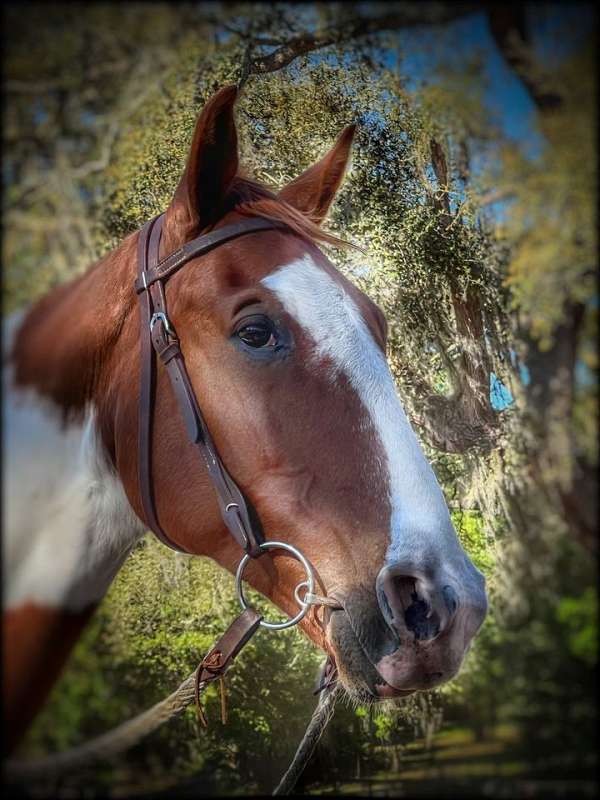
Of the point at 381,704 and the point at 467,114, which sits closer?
the point at 381,704

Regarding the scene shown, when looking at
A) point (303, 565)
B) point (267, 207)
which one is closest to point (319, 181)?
point (267, 207)

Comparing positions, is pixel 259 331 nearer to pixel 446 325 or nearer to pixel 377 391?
pixel 377 391

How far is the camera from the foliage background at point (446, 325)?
151cm

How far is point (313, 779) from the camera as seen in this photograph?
163 cm

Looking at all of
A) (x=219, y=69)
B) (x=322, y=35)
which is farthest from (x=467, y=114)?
(x=219, y=69)

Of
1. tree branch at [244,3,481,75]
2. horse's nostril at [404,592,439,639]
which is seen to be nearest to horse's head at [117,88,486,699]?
horse's nostril at [404,592,439,639]

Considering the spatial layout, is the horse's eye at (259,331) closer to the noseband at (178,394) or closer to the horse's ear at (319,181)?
the noseband at (178,394)

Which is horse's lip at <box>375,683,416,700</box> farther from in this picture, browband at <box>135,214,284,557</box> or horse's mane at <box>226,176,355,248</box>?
horse's mane at <box>226,176,355,248</box>

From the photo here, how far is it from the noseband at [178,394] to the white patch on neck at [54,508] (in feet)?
0.26

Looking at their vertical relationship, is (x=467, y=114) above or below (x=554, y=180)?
above

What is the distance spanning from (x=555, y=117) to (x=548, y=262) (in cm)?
33

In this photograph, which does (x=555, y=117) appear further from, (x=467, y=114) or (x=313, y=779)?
(x=313, y=779)

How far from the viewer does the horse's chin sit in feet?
3.96

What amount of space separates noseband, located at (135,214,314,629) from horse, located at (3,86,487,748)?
1cm
